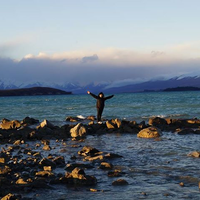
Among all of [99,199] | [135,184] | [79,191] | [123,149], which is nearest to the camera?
[99,199]

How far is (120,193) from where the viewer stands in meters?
7.96

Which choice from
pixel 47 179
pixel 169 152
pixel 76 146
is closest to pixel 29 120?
pixel 76 146

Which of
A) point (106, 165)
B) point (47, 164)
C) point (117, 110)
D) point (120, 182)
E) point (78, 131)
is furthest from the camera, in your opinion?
point (117, 110)

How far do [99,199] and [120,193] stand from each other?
0.64 m

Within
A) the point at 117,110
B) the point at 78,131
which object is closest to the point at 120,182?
the point at 78,131

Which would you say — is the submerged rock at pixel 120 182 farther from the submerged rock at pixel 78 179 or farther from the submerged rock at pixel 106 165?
the submerged rock at pixel 106 165

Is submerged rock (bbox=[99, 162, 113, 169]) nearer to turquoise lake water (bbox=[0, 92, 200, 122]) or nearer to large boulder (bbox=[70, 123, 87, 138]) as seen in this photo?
large boulder (bbox=[70, 123, 87, 138])

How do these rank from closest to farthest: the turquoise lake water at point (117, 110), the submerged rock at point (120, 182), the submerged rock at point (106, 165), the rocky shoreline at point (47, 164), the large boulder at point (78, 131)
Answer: the rocky shoreline at point (47, 164)
the submerged rock at point (120, 182)
the submerged rock at point (106, 165)
the large boulder at point (78, 131)
the turquoise lake water at point (117, 110)

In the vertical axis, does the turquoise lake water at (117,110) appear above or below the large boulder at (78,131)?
below

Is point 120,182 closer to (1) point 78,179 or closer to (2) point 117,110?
(1) point 78,179

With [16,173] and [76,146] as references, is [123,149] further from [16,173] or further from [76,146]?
[16,173]

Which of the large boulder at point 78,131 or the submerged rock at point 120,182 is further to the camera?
Answer: the large boulder at point 78,131

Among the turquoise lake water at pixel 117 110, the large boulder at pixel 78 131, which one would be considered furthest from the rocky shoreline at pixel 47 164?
the turquoise lake water at pixel 117 110

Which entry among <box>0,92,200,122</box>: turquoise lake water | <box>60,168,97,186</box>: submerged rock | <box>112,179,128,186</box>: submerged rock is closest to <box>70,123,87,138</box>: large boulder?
<box>60,168,97,186</box>: submerged rock
